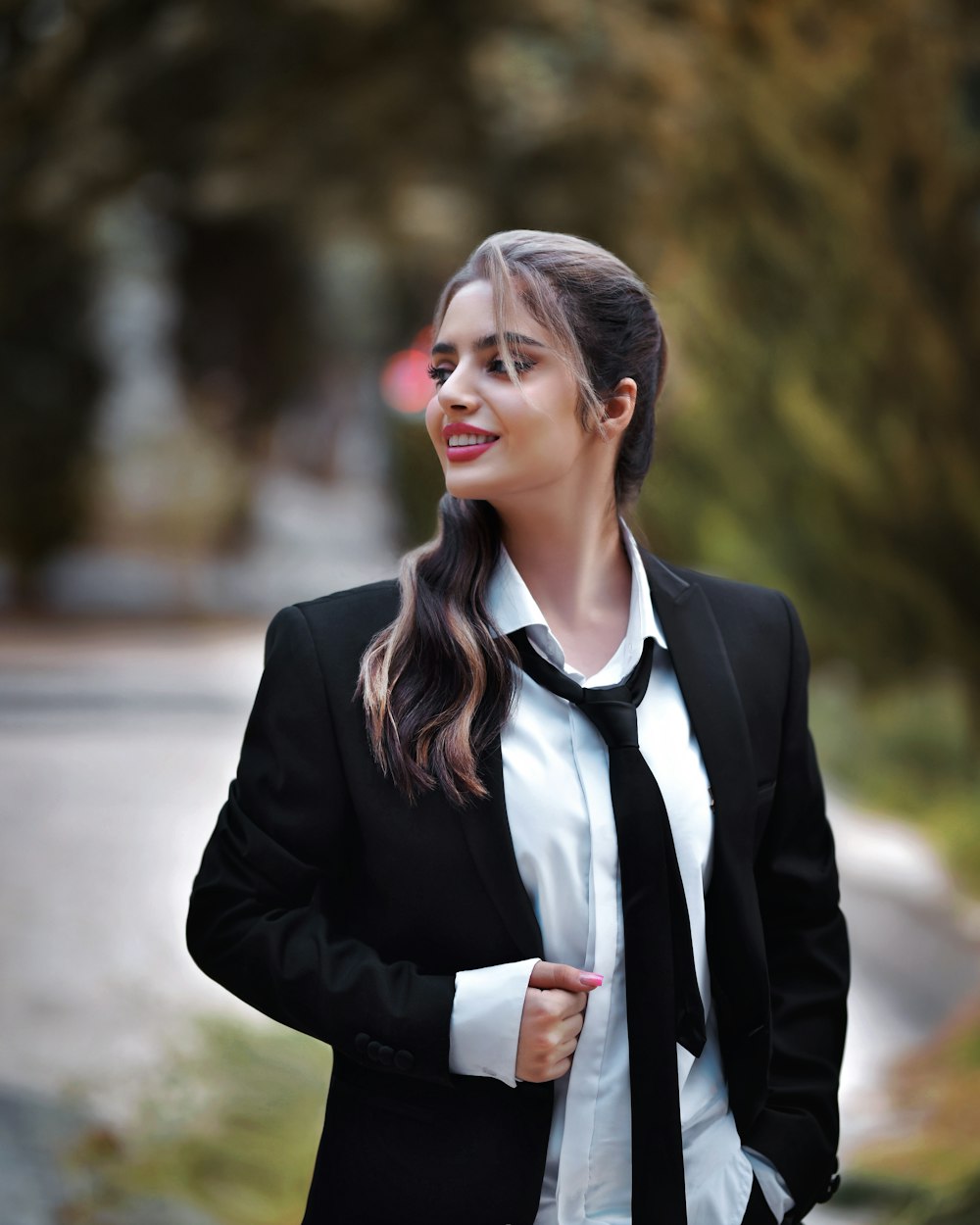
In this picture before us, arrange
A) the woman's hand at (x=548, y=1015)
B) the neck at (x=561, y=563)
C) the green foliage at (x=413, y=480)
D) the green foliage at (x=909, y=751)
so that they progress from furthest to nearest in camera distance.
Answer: the green foliage at (x=413, y=480) < the green foliage at (x=909, y=751) < the neck at (x=561, y=563) < the woman's hand at (x=548, y=1015)

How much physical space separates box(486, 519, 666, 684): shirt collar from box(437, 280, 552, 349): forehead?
0.27 m

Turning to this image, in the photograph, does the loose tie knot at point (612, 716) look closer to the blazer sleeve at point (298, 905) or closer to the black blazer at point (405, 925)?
the black blazer at point (405, 925)

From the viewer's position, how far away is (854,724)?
8.48 m

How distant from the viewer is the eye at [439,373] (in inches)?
69.0

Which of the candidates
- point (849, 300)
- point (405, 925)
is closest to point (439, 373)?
point (405, 925)

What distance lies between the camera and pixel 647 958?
1623 mm

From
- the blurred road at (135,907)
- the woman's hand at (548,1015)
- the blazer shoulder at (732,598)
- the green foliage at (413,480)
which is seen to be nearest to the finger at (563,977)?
the woman's hand at (548,1015)

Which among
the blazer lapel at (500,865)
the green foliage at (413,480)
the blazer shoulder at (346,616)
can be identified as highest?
the green foliage at (413,480)

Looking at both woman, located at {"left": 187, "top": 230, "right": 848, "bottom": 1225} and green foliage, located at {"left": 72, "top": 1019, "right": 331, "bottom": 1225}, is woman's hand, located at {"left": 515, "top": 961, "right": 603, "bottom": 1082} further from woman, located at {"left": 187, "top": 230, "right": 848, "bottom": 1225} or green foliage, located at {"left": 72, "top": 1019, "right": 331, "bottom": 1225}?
green foliage, located at {"left": 72, "top": 1019, "right": 331, "bottom": 1225}

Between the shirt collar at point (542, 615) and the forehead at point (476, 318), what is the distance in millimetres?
271

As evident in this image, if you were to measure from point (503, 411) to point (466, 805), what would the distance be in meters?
0.44

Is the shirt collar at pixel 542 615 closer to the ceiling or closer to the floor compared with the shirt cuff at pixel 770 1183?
closer to the ceiling

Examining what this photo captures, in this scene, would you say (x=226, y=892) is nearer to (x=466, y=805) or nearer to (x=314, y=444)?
(x=466, y=805)

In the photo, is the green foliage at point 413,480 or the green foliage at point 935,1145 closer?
the green foliage at point 935,1145
